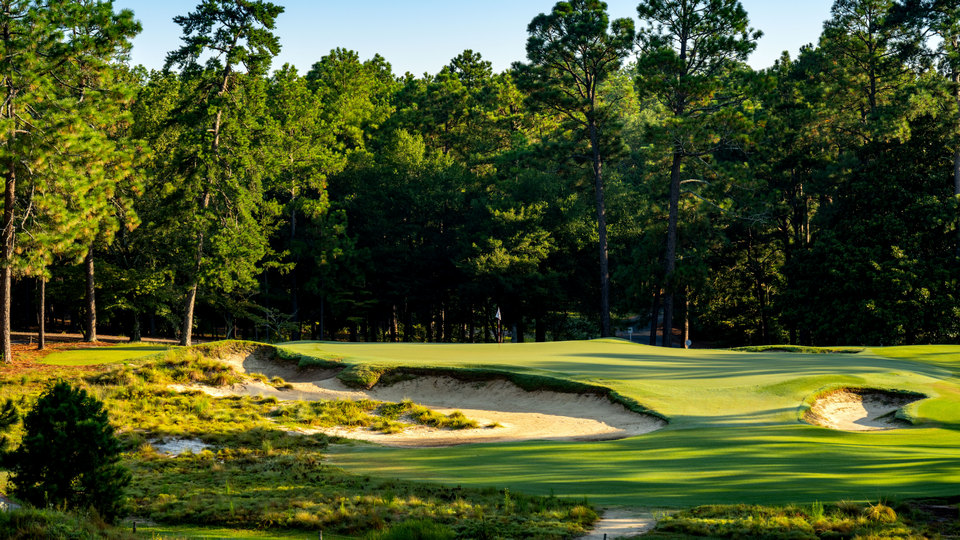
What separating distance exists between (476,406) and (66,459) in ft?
45.7

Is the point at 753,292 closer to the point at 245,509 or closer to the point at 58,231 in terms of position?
the point at 58,231

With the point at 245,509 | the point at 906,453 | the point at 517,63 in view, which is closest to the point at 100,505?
the point at 245,509

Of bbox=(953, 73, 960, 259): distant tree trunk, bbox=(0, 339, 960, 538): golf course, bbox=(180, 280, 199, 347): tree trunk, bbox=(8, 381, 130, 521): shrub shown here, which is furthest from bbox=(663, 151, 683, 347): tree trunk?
bbox=(8, 381, 130, 521): shrub

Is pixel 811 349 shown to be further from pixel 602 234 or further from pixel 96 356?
pixel 96 356

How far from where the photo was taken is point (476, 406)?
889 inches

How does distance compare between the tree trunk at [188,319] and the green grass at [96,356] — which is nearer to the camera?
the green grass at [96,356]

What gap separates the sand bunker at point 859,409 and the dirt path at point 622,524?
897 cm

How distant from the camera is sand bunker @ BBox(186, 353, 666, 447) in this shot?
61.0 ft

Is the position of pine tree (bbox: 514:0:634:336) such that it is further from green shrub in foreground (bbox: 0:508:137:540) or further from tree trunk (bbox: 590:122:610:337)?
green shrub in foreground (bbox: 0:508:137:540)

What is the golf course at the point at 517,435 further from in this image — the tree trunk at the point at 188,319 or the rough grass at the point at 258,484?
the tree trunk at the point at 188,319

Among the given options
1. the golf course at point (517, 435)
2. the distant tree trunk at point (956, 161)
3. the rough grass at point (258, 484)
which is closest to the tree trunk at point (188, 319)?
the golf course at point (517, 435)

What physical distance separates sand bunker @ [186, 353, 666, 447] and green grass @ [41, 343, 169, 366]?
3936 mm

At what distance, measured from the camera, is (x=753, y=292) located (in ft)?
187

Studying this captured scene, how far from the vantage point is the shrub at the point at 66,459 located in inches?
381
